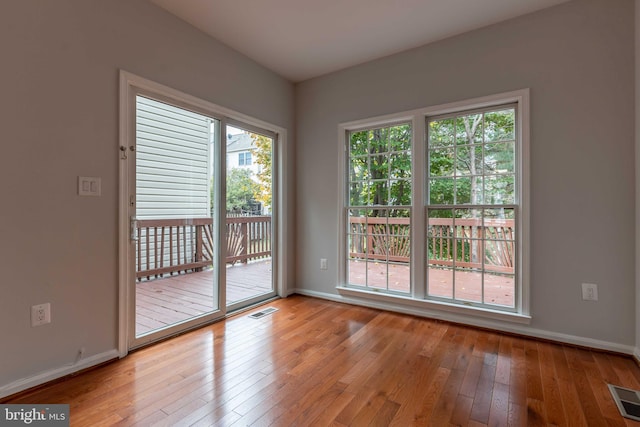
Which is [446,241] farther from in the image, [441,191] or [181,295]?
[181,295]

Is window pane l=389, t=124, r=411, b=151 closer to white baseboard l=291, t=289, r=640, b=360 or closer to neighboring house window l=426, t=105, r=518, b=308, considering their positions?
neighboring house window l=426, t=105, r=518, b=308

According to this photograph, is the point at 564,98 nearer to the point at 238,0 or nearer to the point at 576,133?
the point at 576,133

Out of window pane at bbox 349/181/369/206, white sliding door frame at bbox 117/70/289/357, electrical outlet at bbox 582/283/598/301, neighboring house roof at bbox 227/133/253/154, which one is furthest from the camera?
window pane at bbox 349/181/369/206

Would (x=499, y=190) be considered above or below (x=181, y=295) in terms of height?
above

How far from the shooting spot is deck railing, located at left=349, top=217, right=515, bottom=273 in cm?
279

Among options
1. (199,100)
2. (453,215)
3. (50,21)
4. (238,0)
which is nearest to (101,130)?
(50,21)

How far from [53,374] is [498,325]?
3.37m

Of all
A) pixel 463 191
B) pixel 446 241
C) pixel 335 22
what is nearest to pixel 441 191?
pixel 463 191

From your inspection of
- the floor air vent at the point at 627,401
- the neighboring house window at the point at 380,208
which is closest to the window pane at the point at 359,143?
the neighboring house window at the point at 380,208

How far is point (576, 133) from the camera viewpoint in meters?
2.43

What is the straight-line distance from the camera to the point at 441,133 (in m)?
3.08

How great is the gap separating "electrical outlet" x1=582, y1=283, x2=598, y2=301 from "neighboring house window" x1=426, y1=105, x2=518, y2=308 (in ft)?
1.55

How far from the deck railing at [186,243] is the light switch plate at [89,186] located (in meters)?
0.41

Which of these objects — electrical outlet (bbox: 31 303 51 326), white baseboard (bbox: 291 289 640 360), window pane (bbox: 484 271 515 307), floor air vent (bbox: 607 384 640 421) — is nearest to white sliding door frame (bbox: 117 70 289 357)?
electrical outlet (bbox: 31 303 51 326)
